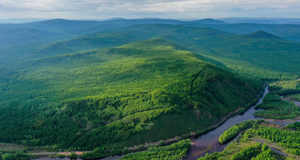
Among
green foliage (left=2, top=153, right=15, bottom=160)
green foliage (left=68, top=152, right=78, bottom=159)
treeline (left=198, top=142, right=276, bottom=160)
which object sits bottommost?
green foliage (left=68, top=152, right=78, bottom=159)

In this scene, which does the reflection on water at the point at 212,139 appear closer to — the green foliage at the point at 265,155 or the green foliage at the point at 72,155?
the green foliage at the point at 265,155

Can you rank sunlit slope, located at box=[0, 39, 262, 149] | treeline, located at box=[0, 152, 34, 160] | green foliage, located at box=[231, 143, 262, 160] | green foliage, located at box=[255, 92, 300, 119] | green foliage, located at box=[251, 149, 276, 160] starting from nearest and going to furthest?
green foliage, located at box=[251, 149, 276, 160] < green foliage, located at box=[231, 143, 262, 160] < treeline, located at box=[0, 152, 34, 160] < sunlit slope, located at box=[0, 39, 262, 149] < green foliage, located at box=[255, 92, 300, 119]

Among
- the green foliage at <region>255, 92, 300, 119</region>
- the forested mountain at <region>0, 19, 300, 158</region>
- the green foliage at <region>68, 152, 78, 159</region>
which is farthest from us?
the green foliage at <region>255, 92, 300, 119</region>

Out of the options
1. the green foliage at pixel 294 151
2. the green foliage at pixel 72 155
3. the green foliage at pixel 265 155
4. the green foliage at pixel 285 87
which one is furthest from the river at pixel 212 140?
the green foliage at pixel 72 155

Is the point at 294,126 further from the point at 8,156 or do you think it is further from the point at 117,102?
the point at 8,156

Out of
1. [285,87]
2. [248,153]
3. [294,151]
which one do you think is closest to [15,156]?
[248,153]

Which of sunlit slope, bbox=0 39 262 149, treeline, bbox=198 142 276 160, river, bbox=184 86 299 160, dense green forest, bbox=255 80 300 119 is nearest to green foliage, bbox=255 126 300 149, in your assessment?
treeline, bbox=198 142 276 160

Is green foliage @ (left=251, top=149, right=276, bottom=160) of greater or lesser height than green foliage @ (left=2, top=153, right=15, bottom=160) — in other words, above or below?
above

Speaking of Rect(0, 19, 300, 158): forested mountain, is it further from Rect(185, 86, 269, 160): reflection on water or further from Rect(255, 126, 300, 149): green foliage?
Rect(255, 126, 300, 149): green foliage
